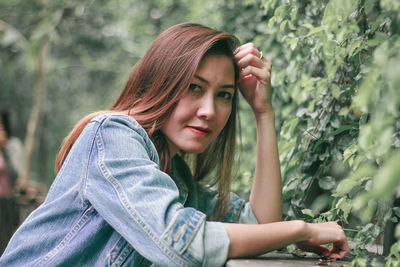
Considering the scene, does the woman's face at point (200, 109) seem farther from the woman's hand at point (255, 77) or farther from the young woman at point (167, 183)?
the woman's hand at point (255, 77)

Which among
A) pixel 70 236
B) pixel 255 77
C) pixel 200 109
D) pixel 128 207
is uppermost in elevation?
pixel 255 77

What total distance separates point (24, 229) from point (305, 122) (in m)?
1.31

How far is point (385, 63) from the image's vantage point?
3.06 ft

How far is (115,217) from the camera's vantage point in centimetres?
144

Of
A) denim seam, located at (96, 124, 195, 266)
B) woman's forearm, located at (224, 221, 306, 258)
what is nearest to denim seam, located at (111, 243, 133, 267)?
denim seam, located at (96, 124, 195, 266)

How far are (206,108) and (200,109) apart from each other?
24mm

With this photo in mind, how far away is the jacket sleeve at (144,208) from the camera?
1.32 meters

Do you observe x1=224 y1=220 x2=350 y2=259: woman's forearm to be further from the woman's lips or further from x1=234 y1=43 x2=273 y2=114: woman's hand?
x1=234 y1=43 x2=273 y2=114: woman's hand

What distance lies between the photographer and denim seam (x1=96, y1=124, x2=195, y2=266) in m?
1.31

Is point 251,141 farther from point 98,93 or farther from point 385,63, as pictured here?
point 98,93

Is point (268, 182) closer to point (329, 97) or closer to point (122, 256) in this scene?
point (329, 97)

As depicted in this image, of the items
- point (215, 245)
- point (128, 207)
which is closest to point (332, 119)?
point (215, 245)

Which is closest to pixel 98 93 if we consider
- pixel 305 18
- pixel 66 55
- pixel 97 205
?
pixel 66 55

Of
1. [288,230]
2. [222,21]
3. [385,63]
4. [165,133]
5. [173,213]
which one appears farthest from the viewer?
[222,21]
